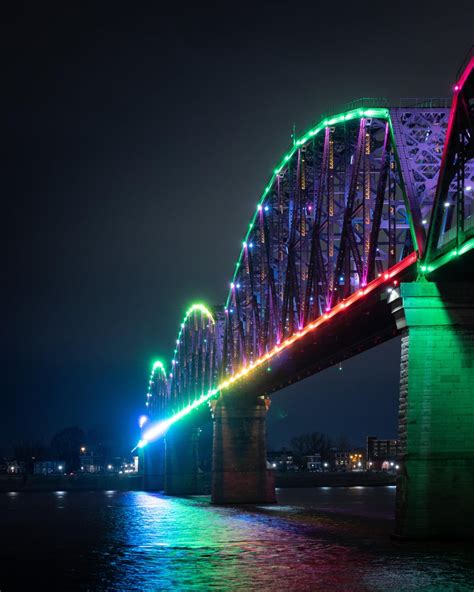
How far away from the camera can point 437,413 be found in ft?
131

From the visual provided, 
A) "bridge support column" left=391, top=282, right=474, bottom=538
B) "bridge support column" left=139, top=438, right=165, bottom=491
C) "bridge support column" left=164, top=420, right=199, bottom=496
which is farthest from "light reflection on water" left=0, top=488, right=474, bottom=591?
"bridge support column" left=139, top=438, right=165, bottom=491

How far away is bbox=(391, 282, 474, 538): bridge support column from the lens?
38906mm

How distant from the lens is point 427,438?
1561 inches

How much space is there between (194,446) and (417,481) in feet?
376

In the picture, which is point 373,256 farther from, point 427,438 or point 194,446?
point 194,446

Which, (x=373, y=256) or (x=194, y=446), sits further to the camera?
(x=194, y=446)

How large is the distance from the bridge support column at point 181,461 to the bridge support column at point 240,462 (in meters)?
49.8

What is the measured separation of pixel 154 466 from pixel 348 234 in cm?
13983

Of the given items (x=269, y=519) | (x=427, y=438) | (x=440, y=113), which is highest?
(x=440, y=113)

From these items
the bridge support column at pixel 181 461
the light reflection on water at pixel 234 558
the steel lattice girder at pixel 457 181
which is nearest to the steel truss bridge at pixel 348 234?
the steel lattice girder at pixel 457 181

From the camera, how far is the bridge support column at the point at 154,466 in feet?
584

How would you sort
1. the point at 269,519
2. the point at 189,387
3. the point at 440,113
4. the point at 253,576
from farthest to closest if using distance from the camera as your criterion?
the point at 189,387, the point at 269,519, the point at 440,113, the point at 253,576

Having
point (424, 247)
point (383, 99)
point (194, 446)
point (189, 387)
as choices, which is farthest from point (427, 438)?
point (194, 446)

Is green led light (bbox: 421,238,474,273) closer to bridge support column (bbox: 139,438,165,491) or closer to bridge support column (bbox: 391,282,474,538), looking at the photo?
bridge support column (bbox: 391,282,474,538)
